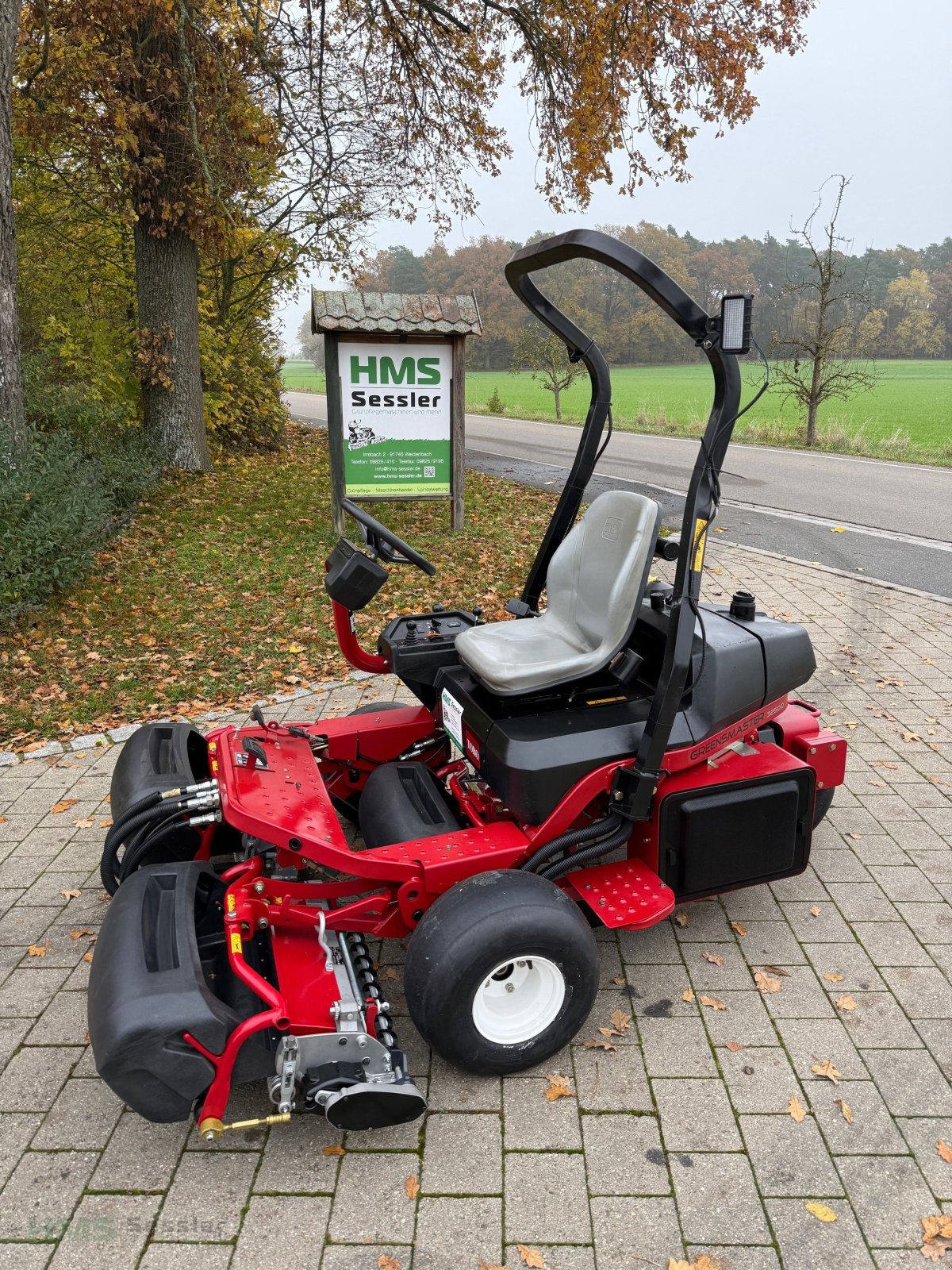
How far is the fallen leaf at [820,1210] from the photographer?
2264 mm

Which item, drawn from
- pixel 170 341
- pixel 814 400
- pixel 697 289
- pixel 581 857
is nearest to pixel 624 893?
pixel 581 857

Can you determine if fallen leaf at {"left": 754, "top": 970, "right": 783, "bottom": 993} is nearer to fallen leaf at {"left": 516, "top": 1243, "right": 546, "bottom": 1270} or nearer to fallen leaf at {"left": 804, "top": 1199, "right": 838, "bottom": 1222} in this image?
fallen leaf at {"left": 804, "top": 1199, "right": 838, "bottom": 1222}

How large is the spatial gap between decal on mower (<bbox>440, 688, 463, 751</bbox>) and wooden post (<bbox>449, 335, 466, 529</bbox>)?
19.2 feet

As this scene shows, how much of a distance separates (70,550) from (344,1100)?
20.1 feet

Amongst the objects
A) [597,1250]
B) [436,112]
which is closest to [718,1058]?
[597,1250]

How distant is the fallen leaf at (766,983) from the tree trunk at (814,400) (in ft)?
53.7

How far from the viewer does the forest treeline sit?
17.8m

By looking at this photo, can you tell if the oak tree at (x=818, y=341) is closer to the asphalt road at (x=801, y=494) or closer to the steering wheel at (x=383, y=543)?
the asphalt road at (x=801, y=494)

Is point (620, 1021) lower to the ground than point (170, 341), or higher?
lower

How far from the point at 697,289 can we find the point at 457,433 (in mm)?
19248

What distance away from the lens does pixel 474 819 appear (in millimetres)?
3234

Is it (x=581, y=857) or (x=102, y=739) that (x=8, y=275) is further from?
(x=581, y=857)

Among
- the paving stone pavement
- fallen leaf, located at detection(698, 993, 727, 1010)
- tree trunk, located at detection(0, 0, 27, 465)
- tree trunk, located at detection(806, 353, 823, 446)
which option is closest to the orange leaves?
the paving stone pavement

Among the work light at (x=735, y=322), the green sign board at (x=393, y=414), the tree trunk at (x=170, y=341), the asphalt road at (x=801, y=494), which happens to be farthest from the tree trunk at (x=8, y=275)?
the work light at (x=735, y=322)
